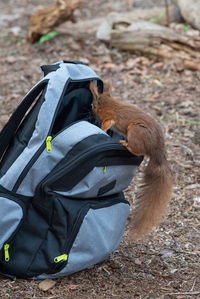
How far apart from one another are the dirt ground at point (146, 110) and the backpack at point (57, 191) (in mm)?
172

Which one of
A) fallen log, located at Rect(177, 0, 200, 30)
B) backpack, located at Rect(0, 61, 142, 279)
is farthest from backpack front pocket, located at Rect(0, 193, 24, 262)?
fallen log, located at Rect(177, 0, 200, 30)

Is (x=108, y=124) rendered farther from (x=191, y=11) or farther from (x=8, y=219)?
(x=191, y=11)

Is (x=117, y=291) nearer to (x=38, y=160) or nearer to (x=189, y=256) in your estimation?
(x=189, y=256)

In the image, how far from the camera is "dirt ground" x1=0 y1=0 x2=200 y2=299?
8.63ft

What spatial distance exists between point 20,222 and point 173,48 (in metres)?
3.78

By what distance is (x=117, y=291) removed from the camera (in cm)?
259

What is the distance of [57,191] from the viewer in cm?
244

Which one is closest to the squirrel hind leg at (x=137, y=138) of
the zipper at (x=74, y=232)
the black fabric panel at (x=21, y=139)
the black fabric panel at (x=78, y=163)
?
the black fabric panel at (x=78, y=163)

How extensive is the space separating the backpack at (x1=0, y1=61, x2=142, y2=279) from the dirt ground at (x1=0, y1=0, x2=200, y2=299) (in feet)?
0.56

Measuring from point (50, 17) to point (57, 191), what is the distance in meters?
4.23

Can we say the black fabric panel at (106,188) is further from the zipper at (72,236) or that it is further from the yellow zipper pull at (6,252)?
the yellow zipper pull at (6,252)

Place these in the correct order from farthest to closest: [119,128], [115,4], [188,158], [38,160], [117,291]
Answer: [115,4] → [188,158] → [119,128] → [117,291] → [38,160]

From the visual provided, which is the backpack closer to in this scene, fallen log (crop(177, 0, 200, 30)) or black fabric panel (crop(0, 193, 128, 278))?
black fabric panel (crop(0, 193, 128, 278))

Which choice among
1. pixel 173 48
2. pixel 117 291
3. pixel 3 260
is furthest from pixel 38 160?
pixel 173 48
